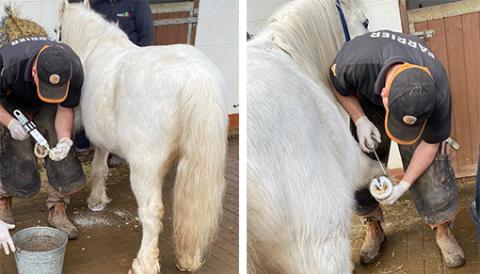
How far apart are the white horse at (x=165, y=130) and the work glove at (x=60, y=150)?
0.31 ft

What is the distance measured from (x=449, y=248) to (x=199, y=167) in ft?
2.27

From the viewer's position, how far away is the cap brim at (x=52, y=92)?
1.47 m

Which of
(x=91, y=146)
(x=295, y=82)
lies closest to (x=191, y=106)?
(x=295, y=82)

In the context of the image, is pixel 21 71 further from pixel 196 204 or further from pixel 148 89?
pixel 196 204

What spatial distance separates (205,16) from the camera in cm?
189

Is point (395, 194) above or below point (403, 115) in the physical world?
below

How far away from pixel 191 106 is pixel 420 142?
0.54m

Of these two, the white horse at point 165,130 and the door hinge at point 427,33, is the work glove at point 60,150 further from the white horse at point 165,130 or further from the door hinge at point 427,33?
the door hinge at point 427,33

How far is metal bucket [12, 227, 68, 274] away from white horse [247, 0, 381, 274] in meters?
0.72

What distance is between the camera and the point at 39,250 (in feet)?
4.76

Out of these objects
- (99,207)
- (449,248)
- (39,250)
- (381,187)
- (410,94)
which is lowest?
(449,248)

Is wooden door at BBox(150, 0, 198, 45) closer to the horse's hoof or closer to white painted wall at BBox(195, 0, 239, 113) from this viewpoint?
white painted wall at BBox(195, 0, 239, 113)

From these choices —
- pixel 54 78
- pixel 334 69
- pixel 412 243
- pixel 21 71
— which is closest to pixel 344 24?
pixel 334 69

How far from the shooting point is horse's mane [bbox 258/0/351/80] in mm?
1050
